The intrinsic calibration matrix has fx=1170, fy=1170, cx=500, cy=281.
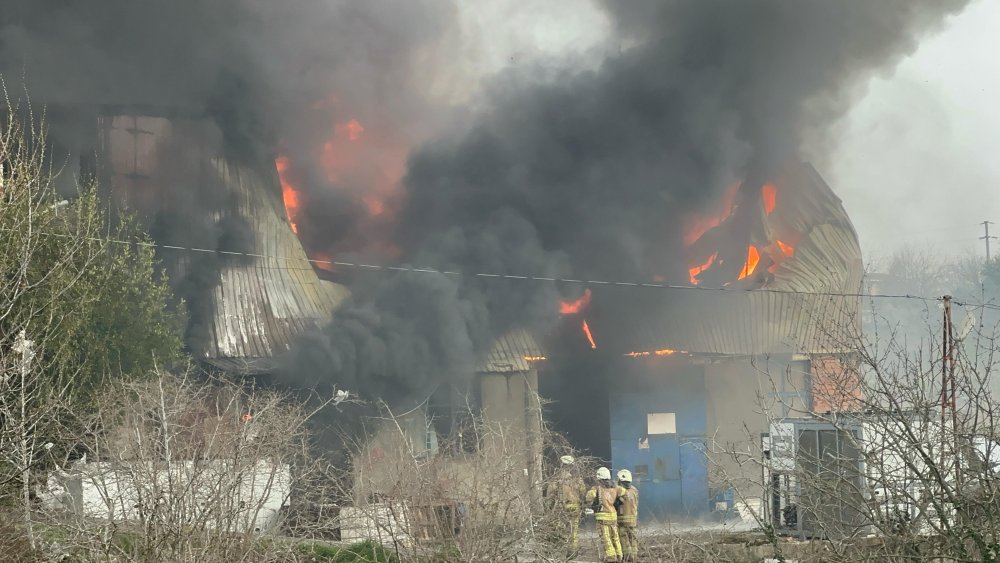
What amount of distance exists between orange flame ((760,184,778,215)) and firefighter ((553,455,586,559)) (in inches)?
607

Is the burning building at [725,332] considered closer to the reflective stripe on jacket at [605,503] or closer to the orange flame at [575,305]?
the orange flame at [575,305]

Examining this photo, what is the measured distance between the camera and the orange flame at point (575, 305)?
26047 mm

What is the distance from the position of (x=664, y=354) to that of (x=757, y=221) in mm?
4755

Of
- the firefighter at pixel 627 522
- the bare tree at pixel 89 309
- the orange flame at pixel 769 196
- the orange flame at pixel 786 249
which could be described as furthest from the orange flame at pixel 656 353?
the firefighter at pixel 627 522

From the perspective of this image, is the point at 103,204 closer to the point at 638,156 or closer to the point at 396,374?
the point at 396,374

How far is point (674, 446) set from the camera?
81.3 feet

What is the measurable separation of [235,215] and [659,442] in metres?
10.1

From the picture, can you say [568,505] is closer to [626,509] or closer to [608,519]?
[608,519]

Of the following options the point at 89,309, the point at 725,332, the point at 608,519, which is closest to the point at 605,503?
the point at 608,519

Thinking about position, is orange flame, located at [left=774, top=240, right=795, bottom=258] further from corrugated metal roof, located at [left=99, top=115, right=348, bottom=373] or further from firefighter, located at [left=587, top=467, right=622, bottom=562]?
firefighter, located at [left=587, top=467, right=622, bottom=562]

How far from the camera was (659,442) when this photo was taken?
81.3 ft

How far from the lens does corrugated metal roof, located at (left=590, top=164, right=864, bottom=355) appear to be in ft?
85.6

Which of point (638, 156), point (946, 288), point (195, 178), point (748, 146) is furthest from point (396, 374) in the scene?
point (946, 288)

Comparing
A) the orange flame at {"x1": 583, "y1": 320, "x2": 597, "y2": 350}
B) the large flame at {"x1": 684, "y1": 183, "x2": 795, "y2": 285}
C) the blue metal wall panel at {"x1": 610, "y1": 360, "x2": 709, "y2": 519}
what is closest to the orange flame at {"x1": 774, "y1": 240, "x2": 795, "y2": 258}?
the large flame at {"x1": 684, "y1": 183, "x2": 795, "y2": 285}
